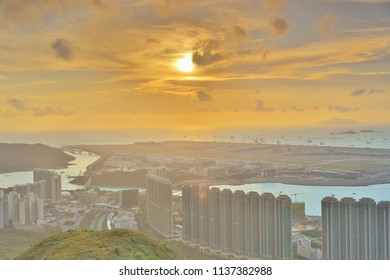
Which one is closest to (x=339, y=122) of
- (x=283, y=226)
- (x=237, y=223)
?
(x=283, y=226)

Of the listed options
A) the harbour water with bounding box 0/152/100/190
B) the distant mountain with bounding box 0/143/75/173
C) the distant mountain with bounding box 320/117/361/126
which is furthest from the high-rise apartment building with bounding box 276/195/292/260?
the distant mountain with bounding box 0/143/75/173

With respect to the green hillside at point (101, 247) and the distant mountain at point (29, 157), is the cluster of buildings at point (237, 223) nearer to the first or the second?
the green hillside at point (101, 247)

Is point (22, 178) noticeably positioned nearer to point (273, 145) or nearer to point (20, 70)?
point (20, 70)

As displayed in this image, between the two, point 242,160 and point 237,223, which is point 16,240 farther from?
point 242,160

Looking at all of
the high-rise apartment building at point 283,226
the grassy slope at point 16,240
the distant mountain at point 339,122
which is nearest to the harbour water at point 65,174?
the grassy slope at point 16,240

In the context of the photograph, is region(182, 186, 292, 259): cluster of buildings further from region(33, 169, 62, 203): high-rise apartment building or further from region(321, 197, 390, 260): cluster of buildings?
region(33, 169, 62, 203): high-rise apartment building
